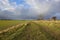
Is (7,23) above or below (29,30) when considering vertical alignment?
above

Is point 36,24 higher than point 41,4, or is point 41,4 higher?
point 41,4

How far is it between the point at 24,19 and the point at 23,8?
1.08 feet

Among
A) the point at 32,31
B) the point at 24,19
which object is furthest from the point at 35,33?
the point at 24,19

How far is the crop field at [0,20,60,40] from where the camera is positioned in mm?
4652

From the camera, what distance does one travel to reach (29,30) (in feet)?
15.6

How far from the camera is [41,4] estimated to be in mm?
4910

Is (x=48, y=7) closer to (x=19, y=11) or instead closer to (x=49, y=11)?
(x=49, y=11)

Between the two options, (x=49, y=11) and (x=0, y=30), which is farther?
(x=49, y=11)

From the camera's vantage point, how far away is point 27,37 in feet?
15.3

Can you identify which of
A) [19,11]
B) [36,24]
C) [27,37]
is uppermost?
[19,11]

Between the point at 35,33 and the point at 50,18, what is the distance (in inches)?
24.4

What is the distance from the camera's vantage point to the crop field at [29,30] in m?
4.65

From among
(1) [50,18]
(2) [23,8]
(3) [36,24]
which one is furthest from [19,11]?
(1) [50,18]

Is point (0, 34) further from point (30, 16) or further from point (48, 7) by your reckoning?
point (48, 7)
